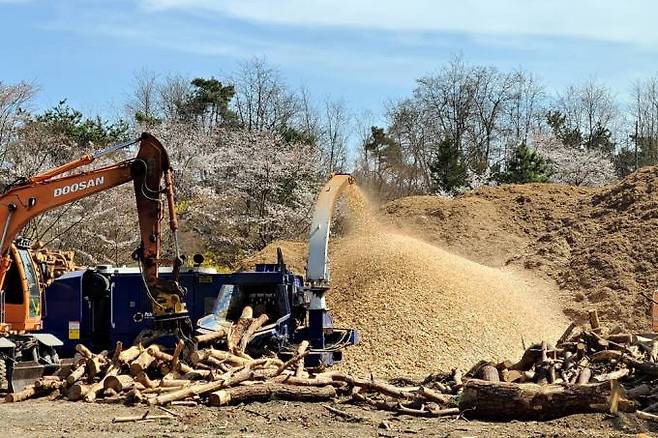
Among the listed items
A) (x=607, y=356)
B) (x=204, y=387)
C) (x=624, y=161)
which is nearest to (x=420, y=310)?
(x=607, y=356)

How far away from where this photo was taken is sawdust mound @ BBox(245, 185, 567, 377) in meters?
17.8

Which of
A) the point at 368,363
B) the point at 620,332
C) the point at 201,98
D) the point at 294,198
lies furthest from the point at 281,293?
the point at 201,98

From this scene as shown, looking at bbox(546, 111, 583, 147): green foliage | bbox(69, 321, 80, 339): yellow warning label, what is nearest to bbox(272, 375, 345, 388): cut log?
bbox(69, 321, 80, 339): yellow warning label

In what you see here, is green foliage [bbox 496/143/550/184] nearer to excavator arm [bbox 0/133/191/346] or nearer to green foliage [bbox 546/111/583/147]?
green foliage [bbox 546/111/583/147]

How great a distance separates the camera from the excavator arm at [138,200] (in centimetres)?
1444

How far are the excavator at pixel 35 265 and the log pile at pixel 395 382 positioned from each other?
0.63 metres

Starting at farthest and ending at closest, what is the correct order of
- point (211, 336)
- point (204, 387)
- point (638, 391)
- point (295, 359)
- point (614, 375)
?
point (211, 336) < point (295, 359) < point (614, 375) < point (204, 387) < point (638, 391)

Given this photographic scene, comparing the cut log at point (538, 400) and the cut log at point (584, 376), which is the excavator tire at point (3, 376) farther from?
the cut log at point (584, 376)

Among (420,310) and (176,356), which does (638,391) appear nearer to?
(176,356)

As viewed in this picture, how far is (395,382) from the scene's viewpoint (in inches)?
590

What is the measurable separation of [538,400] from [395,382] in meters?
4.29

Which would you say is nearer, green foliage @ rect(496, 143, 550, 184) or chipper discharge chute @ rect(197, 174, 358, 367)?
chipper discharge chute @ rect(197, 174, 358, 367)

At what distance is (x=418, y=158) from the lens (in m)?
51.1

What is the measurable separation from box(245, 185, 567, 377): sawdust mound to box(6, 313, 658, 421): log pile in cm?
264
